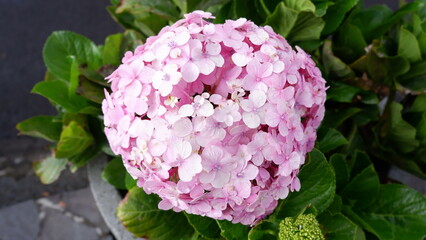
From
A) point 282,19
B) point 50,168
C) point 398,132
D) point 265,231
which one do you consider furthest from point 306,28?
point 50,168

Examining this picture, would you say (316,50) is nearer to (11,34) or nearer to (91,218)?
(91,218)

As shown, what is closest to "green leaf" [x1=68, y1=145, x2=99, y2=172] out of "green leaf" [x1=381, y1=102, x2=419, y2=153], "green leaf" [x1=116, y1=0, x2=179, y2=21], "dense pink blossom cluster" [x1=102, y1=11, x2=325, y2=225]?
"green leaf" [x1=116, y1=0, x2=179, y2=21]

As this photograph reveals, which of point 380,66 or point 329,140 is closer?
point 329,140

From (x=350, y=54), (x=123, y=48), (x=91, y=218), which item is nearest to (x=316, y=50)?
(x=350, y=54)

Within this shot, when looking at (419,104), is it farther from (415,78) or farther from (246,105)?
(246,105)

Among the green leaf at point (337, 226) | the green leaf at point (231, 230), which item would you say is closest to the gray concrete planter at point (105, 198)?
the green leaf at point (231, 230)

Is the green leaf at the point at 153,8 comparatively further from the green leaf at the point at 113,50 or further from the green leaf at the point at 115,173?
the green leaf at the point at 115,173
